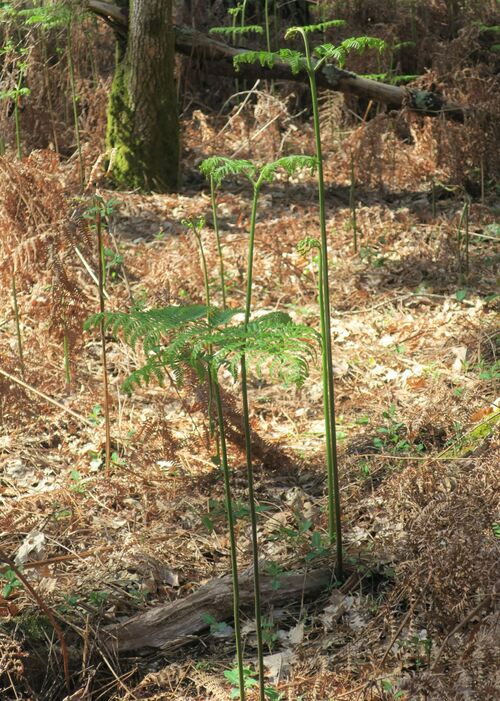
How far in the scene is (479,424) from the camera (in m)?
3.86

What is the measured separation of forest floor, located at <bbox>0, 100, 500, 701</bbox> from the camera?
2.72m

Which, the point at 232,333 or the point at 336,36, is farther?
the point at 336,36

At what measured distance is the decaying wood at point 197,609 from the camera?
3.00 metres

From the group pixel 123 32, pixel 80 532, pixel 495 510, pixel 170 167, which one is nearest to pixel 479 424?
pixel 495 510

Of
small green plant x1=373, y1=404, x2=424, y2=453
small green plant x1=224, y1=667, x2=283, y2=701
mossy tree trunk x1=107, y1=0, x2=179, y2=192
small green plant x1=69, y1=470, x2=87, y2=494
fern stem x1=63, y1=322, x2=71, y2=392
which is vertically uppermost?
mossy tree trunk x1=107, y1=0, x2=179, y2=192

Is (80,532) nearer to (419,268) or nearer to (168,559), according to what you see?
(168,559)

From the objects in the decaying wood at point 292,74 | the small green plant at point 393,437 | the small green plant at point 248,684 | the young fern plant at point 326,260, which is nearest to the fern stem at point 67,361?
the young fern plant at point 326,260

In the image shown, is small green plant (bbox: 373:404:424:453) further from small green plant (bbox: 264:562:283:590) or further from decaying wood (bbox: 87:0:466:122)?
decaying wood (bbox: 87:0:466:122)

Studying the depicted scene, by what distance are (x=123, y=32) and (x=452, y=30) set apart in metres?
4.32

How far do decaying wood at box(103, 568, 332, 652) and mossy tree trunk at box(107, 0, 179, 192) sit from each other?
5.31 metres

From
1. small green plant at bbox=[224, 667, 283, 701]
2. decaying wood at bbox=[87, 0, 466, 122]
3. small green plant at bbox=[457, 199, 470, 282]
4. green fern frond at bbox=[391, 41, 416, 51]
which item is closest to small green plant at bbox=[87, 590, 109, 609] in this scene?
small green plant at bbox=[224, 667, 283, 701]

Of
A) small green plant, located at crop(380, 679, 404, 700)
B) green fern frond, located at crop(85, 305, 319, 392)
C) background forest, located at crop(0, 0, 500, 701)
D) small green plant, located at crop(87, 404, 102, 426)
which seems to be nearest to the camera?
green fern frond, located at crop(85, 305, 319, 392)

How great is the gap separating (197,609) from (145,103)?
557 cm

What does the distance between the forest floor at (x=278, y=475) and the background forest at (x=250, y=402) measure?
0.02m
